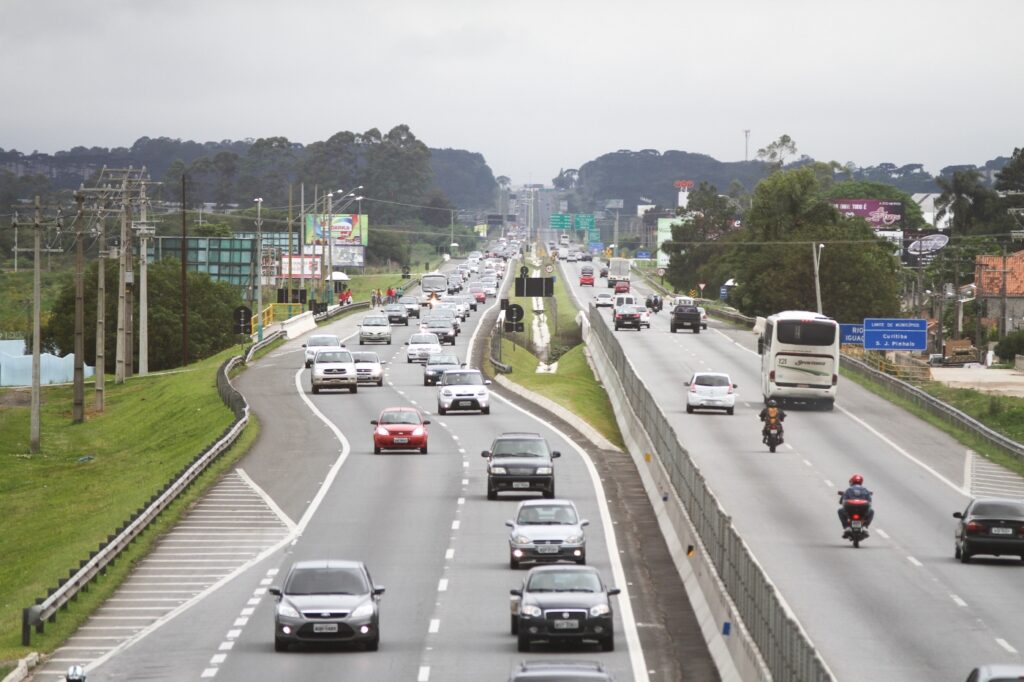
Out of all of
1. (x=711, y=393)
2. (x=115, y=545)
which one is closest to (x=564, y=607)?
(x=115, y=545)

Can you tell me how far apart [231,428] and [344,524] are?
55.5 ft

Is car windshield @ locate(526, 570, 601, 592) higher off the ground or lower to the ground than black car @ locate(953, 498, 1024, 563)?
higher

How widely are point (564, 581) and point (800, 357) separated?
143 feet

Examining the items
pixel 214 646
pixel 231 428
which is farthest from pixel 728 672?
pixel 231 428

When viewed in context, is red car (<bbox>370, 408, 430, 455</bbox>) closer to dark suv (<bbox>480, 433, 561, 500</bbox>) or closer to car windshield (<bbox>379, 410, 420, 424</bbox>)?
car windshield (<bbox>379, 410, 420, 424</bbox>)

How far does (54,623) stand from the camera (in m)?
31.3

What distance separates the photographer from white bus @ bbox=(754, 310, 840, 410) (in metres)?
68.6

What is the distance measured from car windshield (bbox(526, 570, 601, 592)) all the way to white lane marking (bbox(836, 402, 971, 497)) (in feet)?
88.4

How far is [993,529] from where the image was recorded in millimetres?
38062

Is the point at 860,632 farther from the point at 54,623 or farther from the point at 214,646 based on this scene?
the point at 54,623

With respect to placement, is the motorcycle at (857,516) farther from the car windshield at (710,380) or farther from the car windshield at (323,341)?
the car windshield at (323,341)

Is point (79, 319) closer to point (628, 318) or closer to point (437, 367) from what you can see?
point (437, 367)

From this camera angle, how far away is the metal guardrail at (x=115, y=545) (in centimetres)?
3041

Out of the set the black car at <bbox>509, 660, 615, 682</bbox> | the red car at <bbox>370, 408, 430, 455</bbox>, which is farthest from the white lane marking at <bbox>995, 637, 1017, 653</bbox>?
the red car at <bbox>370, 408, 430, 455</bbox>
